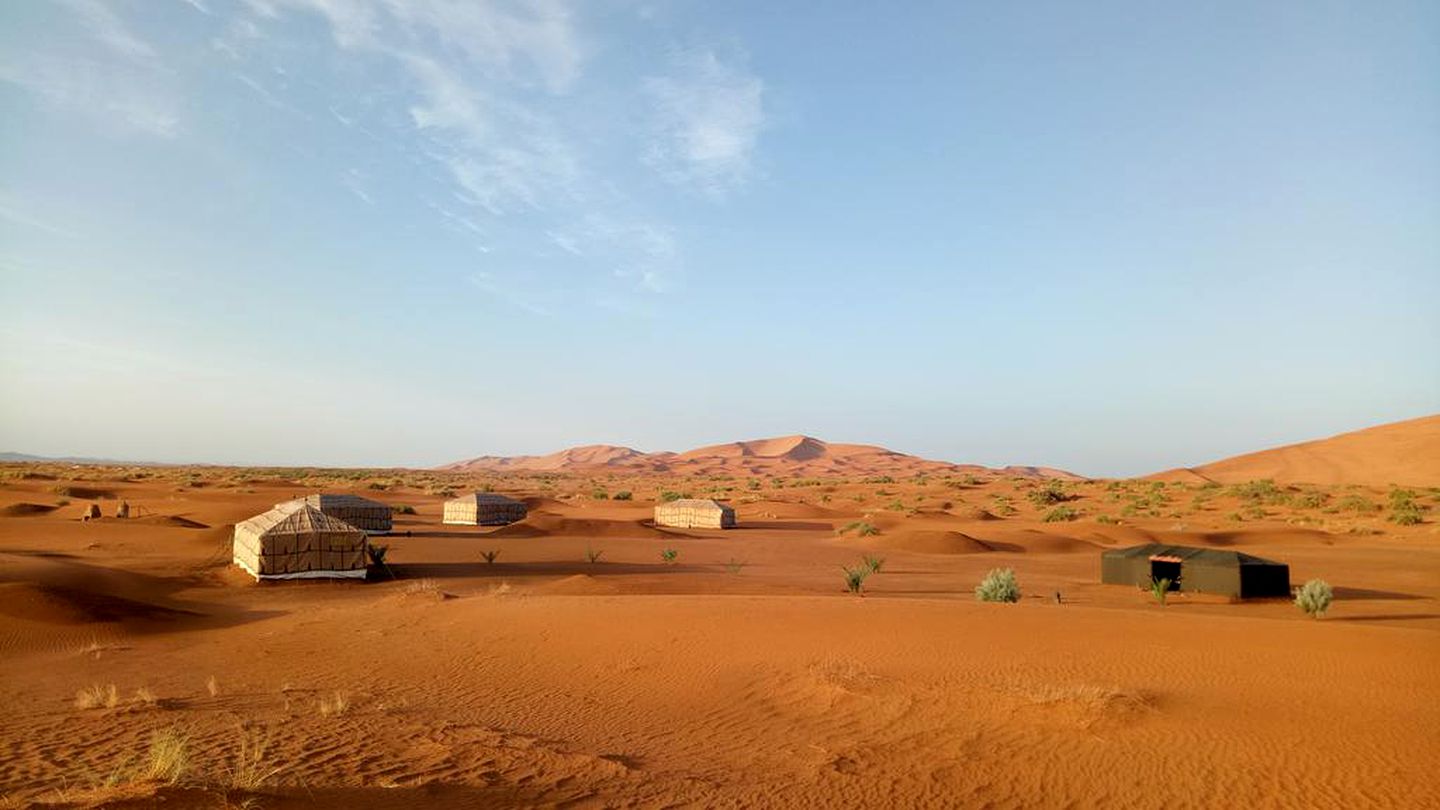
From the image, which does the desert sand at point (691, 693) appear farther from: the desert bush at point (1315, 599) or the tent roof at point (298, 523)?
the tent roof at point (298, 523)

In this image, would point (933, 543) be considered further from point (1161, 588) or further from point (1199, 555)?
point (1161, 588)

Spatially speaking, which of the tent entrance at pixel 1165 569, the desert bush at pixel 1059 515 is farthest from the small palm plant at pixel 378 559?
the desert bush at pixel 1059 515

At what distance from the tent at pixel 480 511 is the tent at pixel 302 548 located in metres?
20.5

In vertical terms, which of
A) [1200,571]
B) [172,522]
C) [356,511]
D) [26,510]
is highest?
[356,511]

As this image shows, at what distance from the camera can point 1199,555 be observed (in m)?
25.2

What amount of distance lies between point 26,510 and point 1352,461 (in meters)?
104

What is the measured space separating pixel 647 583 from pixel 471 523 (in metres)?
25.1

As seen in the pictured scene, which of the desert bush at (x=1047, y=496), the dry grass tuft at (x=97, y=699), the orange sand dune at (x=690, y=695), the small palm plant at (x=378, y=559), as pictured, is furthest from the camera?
the desert bush at (x=1047, y=496)

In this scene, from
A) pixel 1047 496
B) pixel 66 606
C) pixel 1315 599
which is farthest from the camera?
pixel 1047 496

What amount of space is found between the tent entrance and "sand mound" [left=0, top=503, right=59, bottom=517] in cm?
4696

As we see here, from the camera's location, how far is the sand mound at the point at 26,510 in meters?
38.2

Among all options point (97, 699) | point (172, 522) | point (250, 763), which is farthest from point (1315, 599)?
point (172, 522)

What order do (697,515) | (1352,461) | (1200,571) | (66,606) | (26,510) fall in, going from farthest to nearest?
(1352,461) < (697,515) < (26,510) < (1200,571) < (66,606)

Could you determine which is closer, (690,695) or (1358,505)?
(690,695)
